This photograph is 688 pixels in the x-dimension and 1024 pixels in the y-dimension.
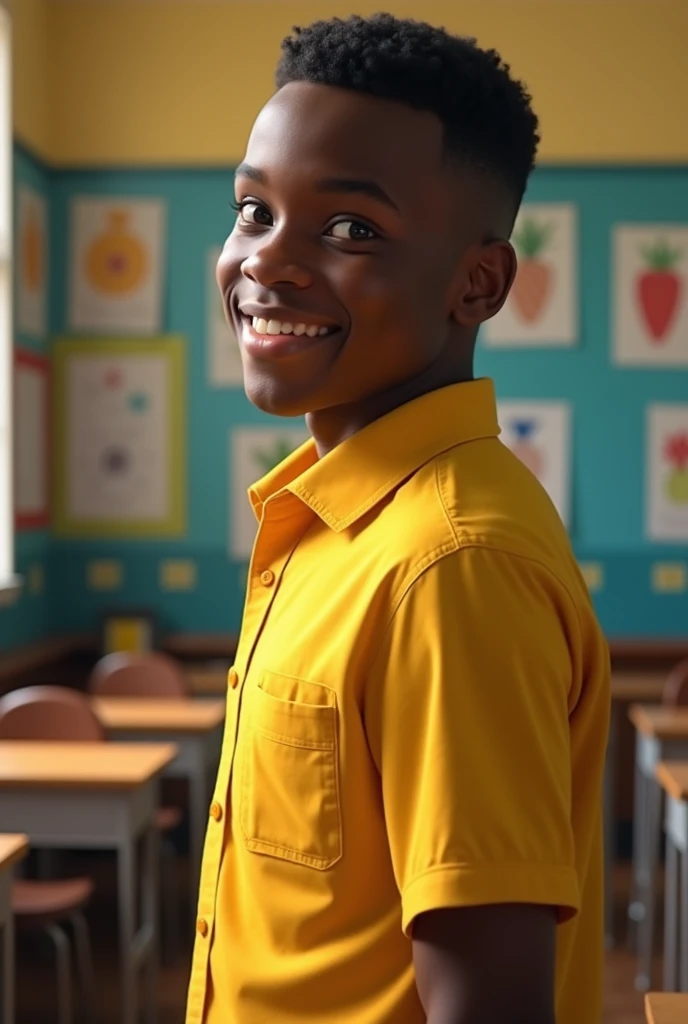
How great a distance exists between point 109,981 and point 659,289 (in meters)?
3.28

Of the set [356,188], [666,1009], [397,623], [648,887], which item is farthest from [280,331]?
[648,887]

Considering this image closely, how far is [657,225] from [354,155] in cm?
461

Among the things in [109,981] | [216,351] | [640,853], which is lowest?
[109,981]

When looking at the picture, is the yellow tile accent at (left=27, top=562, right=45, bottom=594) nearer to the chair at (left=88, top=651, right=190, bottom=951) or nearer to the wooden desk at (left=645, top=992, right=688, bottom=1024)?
the chair at (left=88, top=651, right=190, bottom=951)

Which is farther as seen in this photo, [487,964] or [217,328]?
[217,328]

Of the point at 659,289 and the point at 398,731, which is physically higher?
the point at 659,289

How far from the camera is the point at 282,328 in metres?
0.82

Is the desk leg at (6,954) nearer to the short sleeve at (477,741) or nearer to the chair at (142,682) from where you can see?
the short sleeve at (477,741)

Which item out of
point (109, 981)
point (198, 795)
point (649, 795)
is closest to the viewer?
point (109, 981)

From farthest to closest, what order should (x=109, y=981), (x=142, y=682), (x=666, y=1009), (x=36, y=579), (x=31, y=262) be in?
(x=36, y=579), (x=31, y=262), (x=142, y=682), (x=109, y=981), (x=666, y=1009)

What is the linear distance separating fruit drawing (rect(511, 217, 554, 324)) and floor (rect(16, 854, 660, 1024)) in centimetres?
230

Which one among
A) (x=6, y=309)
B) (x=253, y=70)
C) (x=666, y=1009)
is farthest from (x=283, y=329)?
(x=253, y=70)

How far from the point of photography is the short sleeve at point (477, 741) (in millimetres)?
671

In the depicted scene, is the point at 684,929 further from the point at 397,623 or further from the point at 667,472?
the point at 397,623
